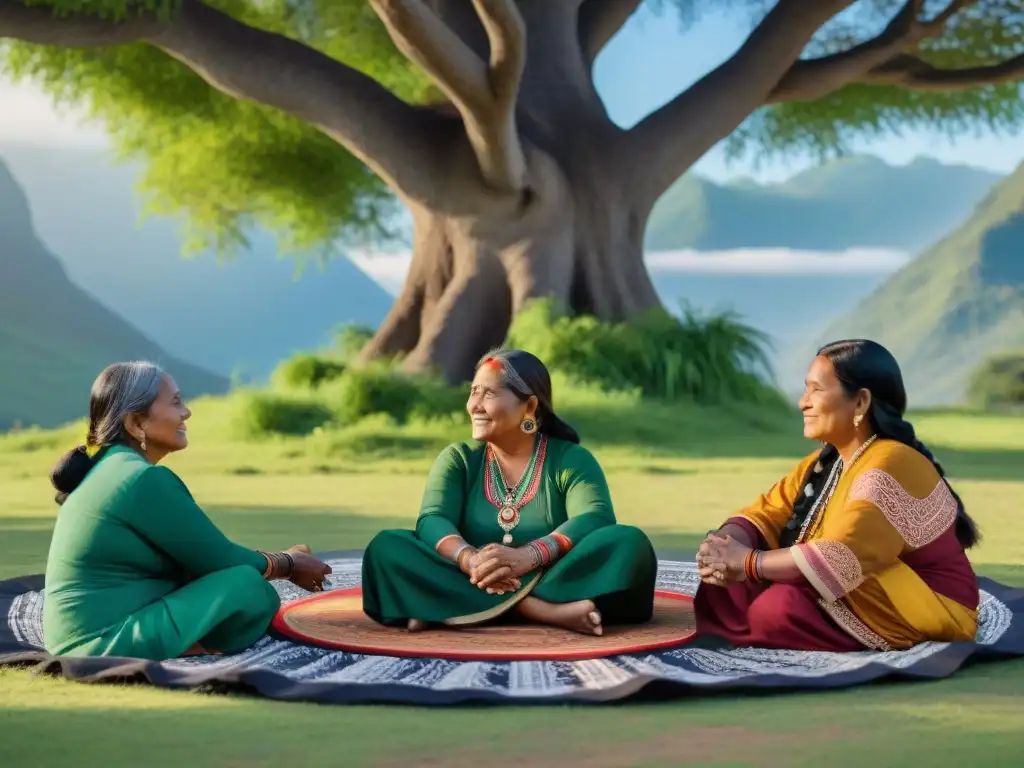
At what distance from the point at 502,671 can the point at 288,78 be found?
28.6 ft

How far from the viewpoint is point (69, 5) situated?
10.3m

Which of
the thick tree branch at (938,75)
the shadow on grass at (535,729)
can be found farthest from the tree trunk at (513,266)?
the shadow on grass at (535,729)

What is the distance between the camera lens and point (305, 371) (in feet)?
39.1

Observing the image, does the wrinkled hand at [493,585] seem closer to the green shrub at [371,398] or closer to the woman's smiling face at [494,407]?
the woman's smiling face at [494,407]

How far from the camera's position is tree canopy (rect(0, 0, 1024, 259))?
36.8 feet

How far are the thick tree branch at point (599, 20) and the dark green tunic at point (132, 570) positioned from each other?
35.2 ft

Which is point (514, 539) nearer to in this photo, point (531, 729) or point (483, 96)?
point (531, 729)

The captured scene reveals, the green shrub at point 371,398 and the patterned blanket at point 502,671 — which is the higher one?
the green shrub at point 371,398

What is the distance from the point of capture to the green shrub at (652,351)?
36.8 ft

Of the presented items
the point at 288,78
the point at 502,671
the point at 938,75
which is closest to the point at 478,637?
the point at 502,671

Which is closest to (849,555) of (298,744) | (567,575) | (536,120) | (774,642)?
(774,642)

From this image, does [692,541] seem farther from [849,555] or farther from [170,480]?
Answer: [170,480]

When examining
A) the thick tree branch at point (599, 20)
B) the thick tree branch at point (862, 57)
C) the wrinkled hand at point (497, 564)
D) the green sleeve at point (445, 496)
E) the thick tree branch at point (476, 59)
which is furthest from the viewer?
the thick tree branch at point (599, 20)

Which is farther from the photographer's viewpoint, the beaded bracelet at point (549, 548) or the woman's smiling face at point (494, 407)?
the woman's smiling face at point (494, 407)
